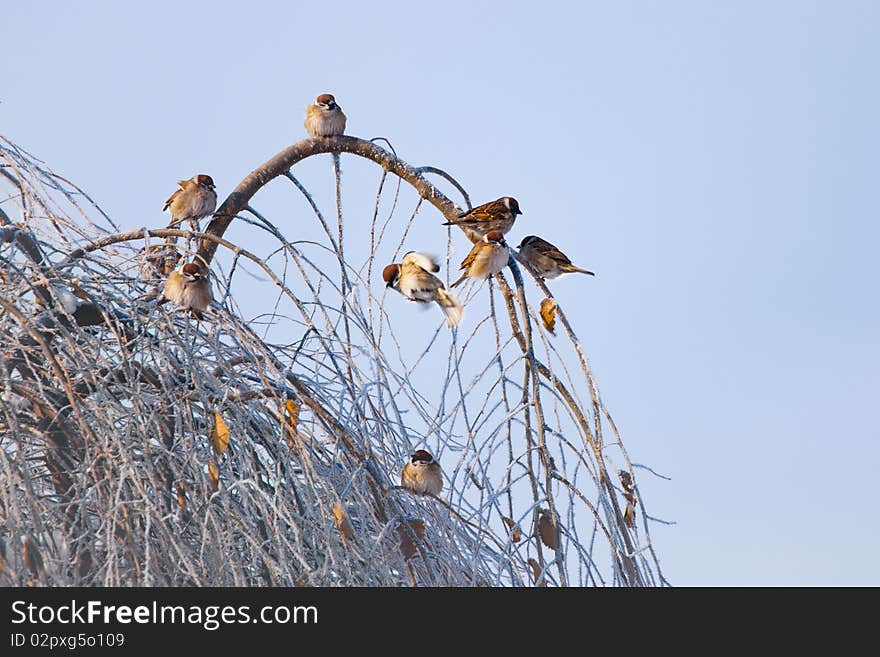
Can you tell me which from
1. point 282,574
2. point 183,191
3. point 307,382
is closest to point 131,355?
point 307,382

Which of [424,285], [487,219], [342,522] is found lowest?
[342,522]

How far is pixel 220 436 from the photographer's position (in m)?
3.64

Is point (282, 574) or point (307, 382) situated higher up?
point (307, 382)

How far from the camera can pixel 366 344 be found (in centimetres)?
421

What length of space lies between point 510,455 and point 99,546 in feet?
4.62

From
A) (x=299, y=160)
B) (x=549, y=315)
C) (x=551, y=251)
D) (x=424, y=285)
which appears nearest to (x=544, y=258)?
(x=551, y=251)

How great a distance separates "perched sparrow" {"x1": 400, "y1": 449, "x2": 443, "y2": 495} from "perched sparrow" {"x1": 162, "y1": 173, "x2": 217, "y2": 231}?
6.31 feet

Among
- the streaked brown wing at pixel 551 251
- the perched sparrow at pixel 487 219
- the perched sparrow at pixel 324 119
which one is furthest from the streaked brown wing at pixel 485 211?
the perched sparrow at pixel 324 119

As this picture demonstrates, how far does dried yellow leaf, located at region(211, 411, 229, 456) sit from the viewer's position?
143 inches

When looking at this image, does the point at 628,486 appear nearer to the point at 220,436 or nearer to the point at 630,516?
the point at 630,516

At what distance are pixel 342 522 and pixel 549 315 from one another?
123 centimetres
